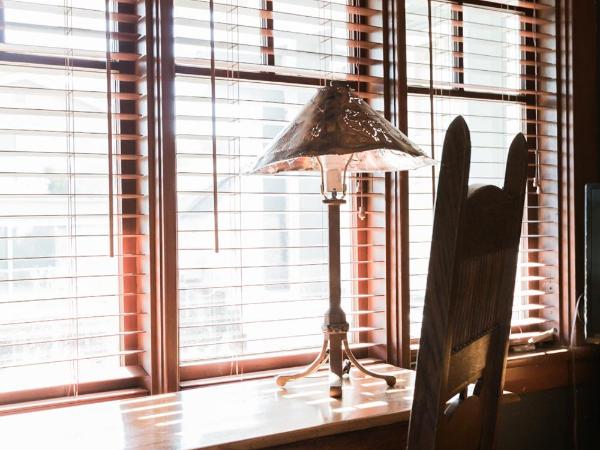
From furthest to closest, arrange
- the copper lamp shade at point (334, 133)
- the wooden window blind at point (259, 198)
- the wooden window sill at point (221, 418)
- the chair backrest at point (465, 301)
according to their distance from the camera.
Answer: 1. the wooden window blind at point (259, 198)
2. the copper lamp shade at point (334, 133)
3. the wooden window sill at point (221, 418)
4. the chair backrest at point (465, 301)

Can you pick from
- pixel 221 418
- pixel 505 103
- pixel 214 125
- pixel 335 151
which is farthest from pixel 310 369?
pixel 505 103

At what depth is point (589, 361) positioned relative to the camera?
9.95 ft

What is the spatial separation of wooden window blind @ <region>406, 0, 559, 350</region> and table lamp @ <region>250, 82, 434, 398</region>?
2.74 feet

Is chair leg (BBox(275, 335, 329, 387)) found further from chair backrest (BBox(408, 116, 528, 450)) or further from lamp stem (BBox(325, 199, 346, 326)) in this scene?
chair backrest (BBox(408, 116, 528, 450))

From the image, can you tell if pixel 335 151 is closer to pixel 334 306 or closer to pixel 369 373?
pixel 334 306

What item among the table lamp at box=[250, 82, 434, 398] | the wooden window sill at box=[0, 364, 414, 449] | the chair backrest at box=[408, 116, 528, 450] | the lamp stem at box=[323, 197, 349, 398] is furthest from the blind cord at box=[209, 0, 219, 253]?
the chair backrest at box=[408, 116, 528, 450]

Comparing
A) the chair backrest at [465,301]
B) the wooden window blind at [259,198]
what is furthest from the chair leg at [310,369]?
the chair backrest at [465,301]

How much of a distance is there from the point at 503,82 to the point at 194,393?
1.96 meters

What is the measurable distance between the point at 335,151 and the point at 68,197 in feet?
2.86

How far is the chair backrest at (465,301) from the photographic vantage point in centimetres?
81

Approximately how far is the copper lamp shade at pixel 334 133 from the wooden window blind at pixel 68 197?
54 cm

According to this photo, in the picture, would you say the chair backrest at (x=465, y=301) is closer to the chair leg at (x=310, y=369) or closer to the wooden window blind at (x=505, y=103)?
the chair leg at (x=310, y=369)

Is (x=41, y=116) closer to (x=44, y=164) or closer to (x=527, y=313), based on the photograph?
(x=44, y=164)

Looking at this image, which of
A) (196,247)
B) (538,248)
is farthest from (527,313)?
(196,247)
